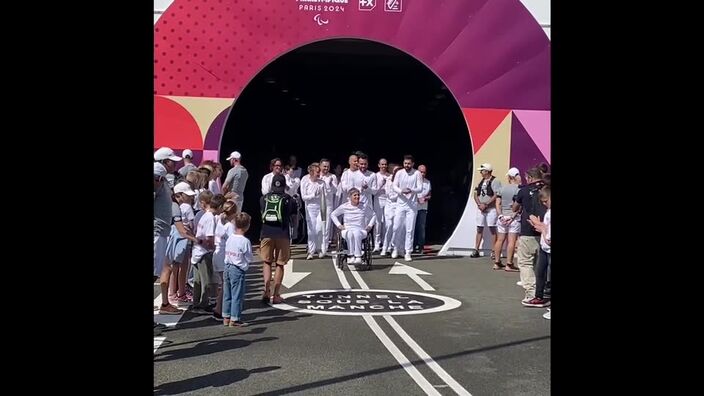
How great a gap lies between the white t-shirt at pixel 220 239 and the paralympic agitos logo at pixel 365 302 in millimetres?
1235

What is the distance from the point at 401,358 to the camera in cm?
658

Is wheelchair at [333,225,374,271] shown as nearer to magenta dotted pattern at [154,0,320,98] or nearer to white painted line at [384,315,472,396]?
white painted line at [384,315,472,396]

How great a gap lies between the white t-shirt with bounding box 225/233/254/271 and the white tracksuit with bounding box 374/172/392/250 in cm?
677

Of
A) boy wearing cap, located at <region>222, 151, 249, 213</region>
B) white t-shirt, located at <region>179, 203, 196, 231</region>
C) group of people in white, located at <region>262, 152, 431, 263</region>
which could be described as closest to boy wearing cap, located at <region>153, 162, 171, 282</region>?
white t-shirt, located at <region>179, 203, 196, 231</region>

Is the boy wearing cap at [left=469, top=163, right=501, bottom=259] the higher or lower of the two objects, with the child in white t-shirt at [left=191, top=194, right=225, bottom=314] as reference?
higher

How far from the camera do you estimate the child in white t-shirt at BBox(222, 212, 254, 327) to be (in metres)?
7.53

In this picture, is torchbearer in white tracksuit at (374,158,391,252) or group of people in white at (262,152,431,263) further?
torchbearer in white tracksuit at (374,158,391,252)
